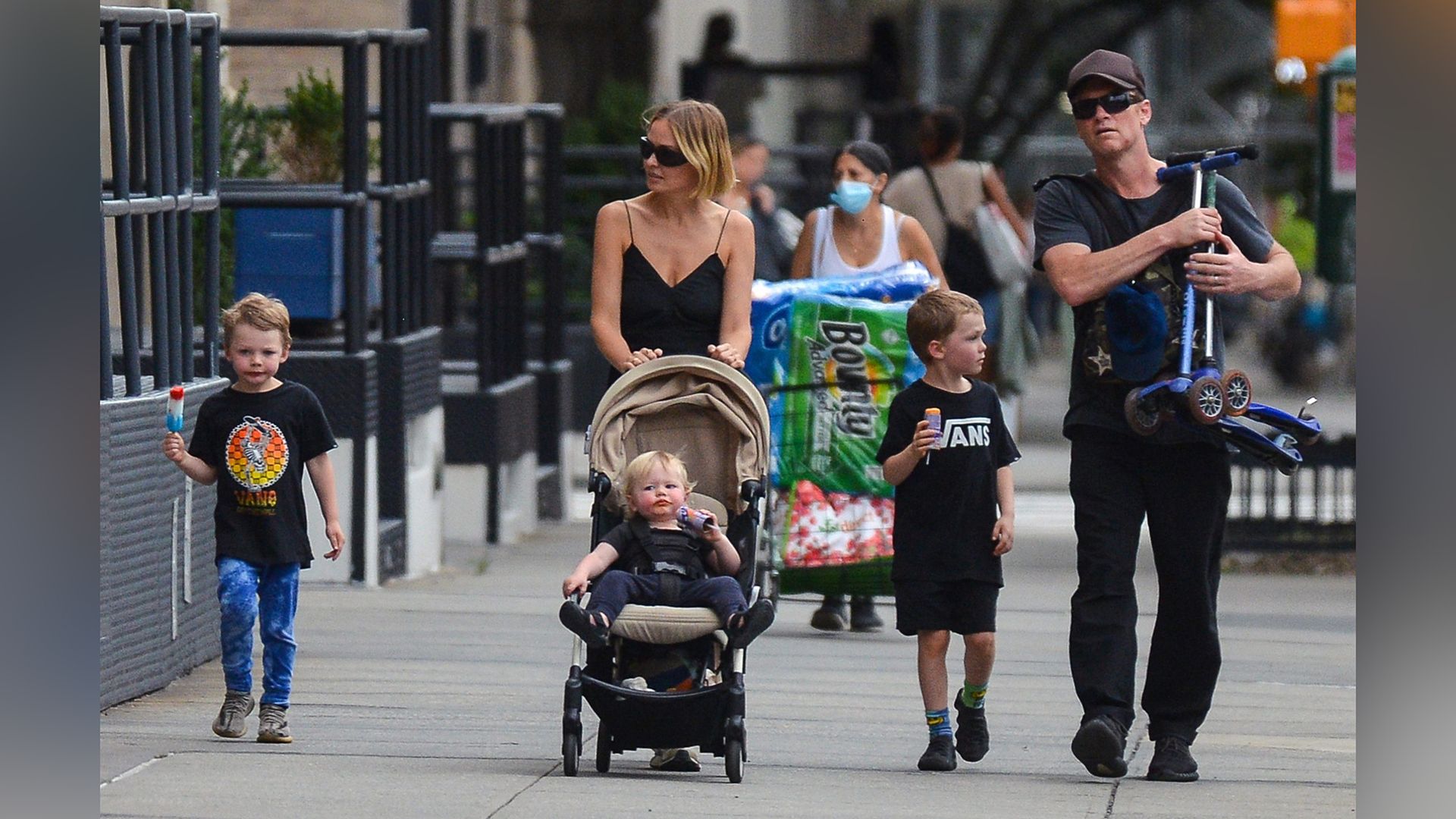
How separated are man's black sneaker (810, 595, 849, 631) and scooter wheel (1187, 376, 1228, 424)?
3.90 metres

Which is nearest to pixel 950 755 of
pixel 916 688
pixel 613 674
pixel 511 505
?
pixel 613 674

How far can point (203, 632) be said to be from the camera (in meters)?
8.54

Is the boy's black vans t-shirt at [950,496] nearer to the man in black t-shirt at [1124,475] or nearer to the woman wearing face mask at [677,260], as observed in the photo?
the man in black t-shirt at [1124,475]

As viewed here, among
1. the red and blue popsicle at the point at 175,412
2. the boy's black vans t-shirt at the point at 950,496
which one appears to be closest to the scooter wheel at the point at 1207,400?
the boy's black vans t-shirt at the point at 950,496

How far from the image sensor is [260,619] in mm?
7125

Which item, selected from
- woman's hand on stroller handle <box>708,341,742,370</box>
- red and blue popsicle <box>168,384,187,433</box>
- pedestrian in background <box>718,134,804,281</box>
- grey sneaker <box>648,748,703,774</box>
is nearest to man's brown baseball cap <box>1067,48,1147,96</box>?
woman's hand on stroller handle <box>708,341,742,370</box>

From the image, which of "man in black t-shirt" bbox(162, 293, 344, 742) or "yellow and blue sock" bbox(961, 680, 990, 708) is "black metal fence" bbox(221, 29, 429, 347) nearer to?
"man in black t-shirt" bbox(162, 293, 344, 742)

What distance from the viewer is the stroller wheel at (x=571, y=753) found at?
6715 mm

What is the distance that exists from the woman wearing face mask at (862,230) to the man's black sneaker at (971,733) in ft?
11.1

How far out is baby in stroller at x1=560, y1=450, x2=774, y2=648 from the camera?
21.9 ft

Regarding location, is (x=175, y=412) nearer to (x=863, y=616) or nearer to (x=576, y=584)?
(x=576, y=584)
